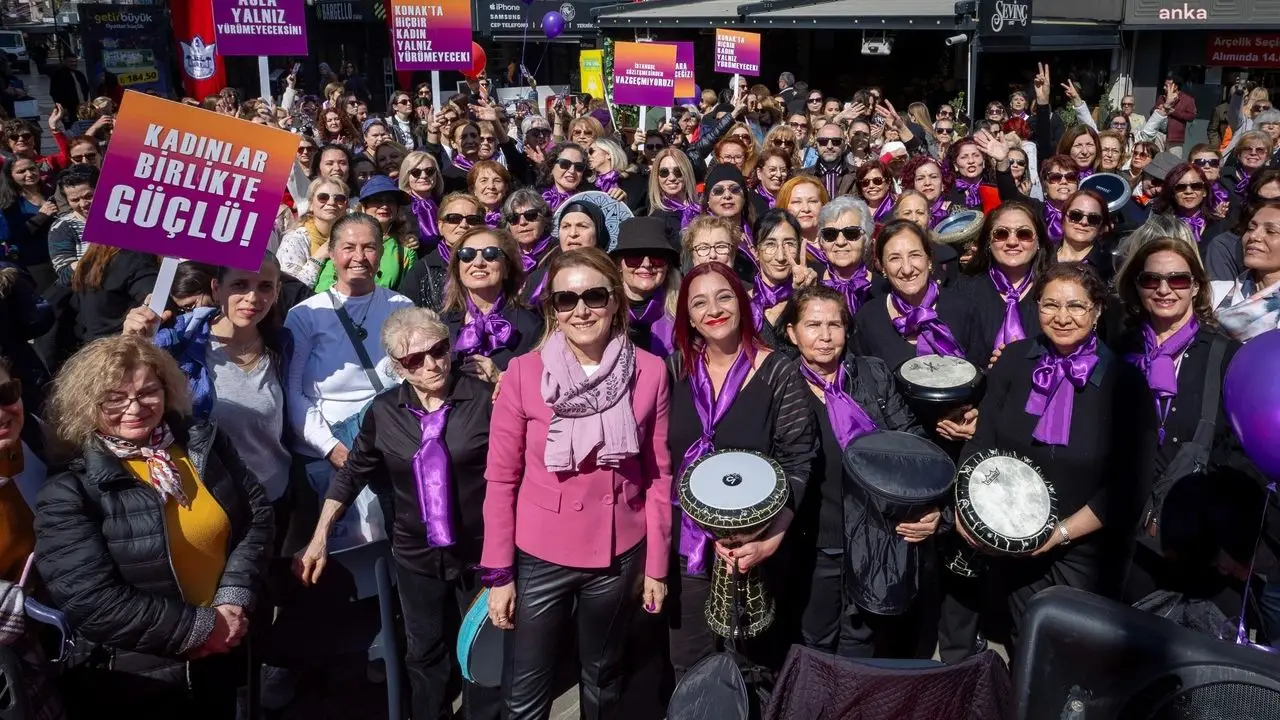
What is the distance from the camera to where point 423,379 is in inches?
134

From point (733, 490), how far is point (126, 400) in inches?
72.8

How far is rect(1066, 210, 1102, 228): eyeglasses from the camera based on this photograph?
16.6 feet

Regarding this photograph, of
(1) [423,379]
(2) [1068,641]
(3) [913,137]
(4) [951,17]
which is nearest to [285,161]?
(1) [423,379]

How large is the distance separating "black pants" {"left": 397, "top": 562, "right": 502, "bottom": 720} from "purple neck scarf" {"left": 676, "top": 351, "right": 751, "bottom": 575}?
834 mm

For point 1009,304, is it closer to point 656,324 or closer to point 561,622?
point 656,324

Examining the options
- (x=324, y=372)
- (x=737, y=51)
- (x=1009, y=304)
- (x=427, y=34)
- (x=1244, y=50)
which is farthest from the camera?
(x=1244, y=50)

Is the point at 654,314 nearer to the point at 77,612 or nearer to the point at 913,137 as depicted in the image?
the point at 77,612

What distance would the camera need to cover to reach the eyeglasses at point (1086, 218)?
16.6 feet

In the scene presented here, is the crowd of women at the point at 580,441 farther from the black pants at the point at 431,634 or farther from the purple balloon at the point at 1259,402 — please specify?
the purple balloon at the point at 1259,402

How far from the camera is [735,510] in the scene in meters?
2.92

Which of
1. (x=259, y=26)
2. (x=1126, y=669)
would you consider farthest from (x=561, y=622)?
(x=259, y=26)

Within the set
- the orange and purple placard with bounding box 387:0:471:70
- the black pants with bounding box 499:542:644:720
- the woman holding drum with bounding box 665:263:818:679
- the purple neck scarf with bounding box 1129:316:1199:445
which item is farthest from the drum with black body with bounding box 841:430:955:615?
the orange and purple placard with bounding box 387:0:471:70

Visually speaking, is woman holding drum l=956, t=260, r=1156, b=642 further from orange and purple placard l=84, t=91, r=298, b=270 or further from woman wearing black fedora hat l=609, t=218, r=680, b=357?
orange and purple placard l=84, t=91, r=298, b=270

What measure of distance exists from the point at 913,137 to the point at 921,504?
913 centimetres
